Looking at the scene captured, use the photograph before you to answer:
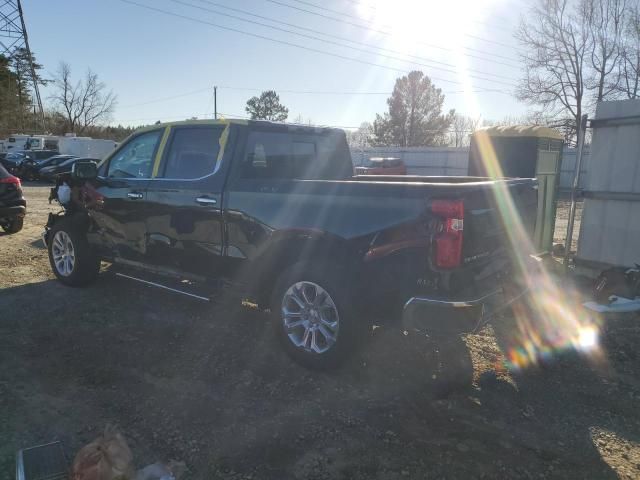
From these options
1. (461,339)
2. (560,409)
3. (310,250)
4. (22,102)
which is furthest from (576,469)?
(22,102)

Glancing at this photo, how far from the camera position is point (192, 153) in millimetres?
4688

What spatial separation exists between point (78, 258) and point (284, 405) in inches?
145

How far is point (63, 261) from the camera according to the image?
6.06m

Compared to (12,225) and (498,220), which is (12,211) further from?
(498,220)

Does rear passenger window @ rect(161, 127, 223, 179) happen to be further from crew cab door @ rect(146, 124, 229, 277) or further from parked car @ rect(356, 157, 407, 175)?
parked car @ rect(356, 157, 407, 175)

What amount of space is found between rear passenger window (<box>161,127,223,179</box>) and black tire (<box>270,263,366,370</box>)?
1.33 metres

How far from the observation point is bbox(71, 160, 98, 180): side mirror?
561 centimetres

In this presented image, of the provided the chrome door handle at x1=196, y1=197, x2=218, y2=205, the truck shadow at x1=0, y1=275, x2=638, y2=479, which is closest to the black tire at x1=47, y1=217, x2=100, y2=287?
the truck shadow at x1=0, y1=275, x2=638, y2=479

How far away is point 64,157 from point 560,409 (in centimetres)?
3008

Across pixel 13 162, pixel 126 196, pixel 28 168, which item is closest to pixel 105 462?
pixel 126 196

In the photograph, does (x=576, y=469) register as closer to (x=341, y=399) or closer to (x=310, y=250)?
(x=341, y=399)

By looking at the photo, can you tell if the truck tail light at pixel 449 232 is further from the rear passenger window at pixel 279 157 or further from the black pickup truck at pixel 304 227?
the rear passenger window at pixel 279 157

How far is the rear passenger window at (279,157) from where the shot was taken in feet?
14.6

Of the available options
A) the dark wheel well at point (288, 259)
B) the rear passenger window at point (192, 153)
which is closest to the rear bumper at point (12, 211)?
the rear passenger window at point (192, 153)
